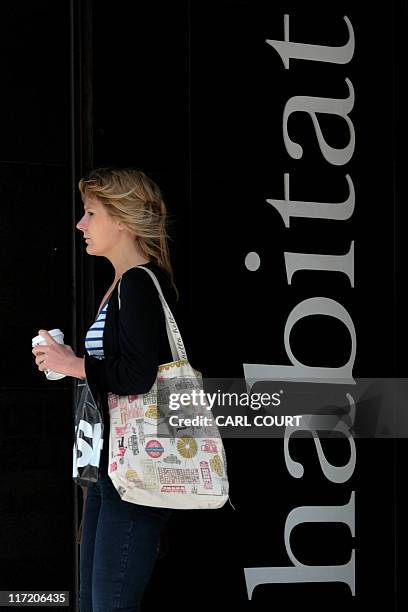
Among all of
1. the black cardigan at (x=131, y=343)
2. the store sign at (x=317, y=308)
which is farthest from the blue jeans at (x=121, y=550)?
the store sign at (x=317, y=308)

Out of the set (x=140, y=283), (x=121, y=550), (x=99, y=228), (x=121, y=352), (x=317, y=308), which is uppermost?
(x=99, y=228)

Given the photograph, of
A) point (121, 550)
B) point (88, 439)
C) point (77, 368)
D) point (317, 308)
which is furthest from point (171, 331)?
point (317, 308)

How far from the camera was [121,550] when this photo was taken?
10.0 feet

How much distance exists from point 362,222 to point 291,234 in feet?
1.19

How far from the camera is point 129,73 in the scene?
4.74m

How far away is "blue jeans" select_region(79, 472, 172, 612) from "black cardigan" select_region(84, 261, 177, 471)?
0.45 feet

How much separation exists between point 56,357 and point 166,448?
17.4 inches

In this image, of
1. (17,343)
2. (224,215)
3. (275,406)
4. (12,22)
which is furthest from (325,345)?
(12,22)

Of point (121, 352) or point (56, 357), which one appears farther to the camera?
point (56, 357)

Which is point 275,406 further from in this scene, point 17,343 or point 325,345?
point 17,343

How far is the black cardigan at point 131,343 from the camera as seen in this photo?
10.1 feet

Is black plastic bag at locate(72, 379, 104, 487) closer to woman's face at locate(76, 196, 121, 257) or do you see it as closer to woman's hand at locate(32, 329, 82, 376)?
woman's hand at locate(32, 329, 82, 376)

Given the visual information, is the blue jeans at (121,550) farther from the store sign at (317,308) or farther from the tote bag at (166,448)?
the store sign at (317,308)

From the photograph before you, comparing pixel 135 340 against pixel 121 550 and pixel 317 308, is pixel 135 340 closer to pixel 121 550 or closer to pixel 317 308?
pixel 121 550
